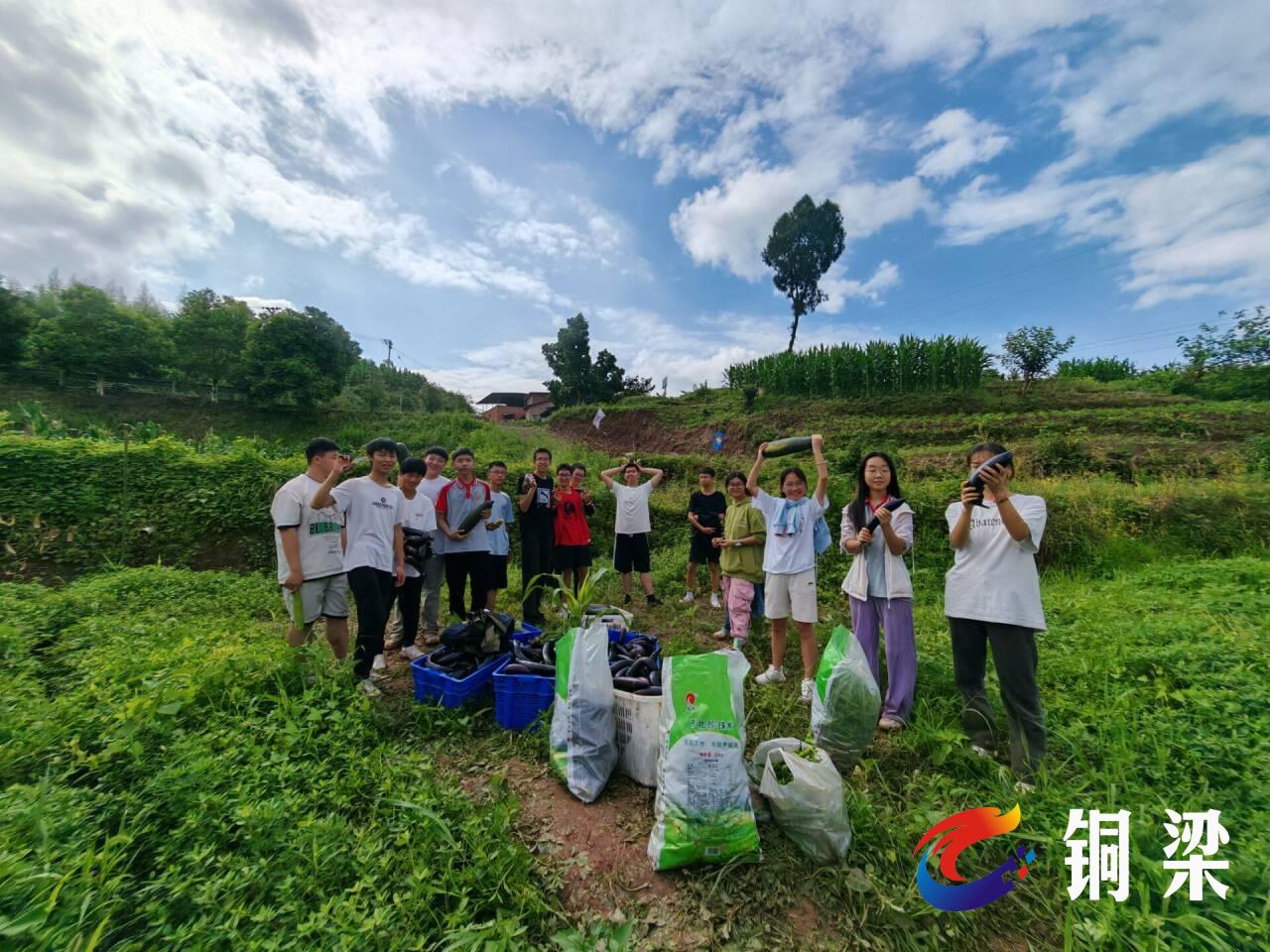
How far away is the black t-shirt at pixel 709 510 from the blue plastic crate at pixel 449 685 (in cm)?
322

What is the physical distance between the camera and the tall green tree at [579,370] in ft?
101

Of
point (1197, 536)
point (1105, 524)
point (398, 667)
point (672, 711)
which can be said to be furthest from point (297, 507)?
point (1197, 536)

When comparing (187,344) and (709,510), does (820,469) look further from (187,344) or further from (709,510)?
(187,344)

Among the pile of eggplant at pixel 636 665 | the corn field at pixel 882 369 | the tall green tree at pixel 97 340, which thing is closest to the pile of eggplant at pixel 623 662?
the pile of eggplant at pixel 636 665

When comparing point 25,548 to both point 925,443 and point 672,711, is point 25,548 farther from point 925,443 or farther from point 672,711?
point 925,443

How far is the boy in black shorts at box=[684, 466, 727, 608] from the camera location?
19.2ft

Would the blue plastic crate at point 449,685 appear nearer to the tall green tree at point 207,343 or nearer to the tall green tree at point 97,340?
the tall green tree at point 97,340

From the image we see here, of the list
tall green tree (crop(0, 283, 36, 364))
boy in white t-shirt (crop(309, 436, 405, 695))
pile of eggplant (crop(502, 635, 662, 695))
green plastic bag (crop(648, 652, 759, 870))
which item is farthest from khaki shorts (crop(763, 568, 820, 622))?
tall green tree (crop(0, 283, 36, 364))

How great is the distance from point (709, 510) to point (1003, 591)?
3529 mm

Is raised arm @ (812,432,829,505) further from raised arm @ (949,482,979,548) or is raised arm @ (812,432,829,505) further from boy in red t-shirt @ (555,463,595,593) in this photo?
boy in red t-shirt @ (555,463,595,593)

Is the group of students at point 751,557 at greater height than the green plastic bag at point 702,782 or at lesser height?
greater

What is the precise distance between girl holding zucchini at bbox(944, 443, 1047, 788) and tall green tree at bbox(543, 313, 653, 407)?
2846 cm

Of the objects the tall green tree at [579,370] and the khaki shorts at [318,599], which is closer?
the khaki shorts at [318,599]

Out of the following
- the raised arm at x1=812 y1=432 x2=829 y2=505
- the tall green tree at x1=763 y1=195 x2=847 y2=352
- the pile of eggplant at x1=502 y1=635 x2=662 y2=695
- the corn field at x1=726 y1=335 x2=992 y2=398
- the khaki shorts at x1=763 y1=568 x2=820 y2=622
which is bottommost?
the pile of eggplant at x1=502 y1=635 x2=662 y2=695
